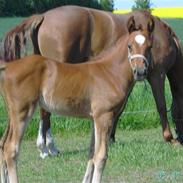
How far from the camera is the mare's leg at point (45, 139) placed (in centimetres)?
894

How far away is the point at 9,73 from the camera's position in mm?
6469

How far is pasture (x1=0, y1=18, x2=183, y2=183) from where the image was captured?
24.6 ft

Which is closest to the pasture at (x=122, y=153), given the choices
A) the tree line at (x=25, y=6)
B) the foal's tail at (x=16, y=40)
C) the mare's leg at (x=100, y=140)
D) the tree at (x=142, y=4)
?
the mare's leg at (x=100, y=140)

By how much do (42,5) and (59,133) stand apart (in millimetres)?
37983

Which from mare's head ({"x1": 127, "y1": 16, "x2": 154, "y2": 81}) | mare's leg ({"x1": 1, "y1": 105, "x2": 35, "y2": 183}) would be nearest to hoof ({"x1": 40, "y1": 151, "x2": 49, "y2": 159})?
mare's leg ({"x1": 1, "y1": 105, "x2": 35, "y2": 183})

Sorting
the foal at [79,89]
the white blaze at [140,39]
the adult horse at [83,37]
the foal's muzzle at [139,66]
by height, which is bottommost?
the adult horse at [83,37]

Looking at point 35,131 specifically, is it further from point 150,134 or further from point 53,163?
point 53,163

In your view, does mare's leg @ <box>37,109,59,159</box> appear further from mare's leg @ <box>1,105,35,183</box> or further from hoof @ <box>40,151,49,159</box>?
mare's leg @ <box>1,105,35,183</box>

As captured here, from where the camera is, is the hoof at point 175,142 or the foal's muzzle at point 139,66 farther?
the hoof at point 175,142

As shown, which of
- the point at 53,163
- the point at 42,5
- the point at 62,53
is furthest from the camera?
the point at 42,5

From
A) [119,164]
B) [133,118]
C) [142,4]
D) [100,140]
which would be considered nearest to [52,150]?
[119,164]

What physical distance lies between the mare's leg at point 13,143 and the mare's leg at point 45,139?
2.34 meters

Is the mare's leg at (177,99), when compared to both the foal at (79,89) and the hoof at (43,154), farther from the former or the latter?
the foal at (79,89)

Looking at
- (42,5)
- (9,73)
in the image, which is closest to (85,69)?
(9,73)
